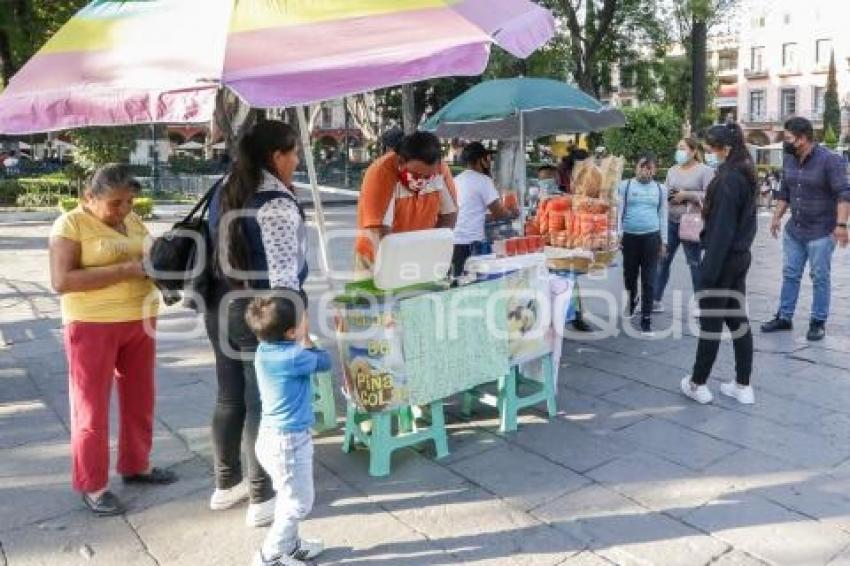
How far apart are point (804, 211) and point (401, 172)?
3604 mm

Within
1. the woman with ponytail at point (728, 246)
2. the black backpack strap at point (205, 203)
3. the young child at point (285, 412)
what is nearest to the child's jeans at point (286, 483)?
the young child at point (285, 412)

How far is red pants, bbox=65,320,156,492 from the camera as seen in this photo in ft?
10.5

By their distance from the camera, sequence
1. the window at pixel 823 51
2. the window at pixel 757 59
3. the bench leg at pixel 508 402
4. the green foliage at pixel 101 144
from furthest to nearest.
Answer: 1. the window at pixel 757 59
2. the window at pixel 823 51
3. the green foliage at pixel 101 144
4. the bench leg at pixel 508 402

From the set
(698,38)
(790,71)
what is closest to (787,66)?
(790,71)

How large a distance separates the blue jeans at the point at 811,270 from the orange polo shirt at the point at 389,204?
11.1 ft

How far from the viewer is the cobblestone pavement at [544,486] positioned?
9.86ft

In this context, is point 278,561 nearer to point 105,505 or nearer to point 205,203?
point 105,505

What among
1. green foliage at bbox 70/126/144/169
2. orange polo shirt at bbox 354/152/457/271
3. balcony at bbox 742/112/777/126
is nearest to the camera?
orange polo shirt at bbox 354/152/457/271

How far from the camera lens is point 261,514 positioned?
3168 millimetres

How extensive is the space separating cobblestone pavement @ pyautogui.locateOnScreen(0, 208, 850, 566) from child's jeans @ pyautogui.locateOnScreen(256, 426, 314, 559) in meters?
0.26

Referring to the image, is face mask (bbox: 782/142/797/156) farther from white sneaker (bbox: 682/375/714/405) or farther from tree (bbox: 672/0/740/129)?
tree (bbox: 672/0/740/129)

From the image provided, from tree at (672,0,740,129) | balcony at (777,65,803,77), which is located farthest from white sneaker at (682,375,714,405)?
balcony at (777,65,803,77)

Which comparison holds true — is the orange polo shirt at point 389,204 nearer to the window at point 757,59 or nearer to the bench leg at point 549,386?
the bench leg at point 549,386

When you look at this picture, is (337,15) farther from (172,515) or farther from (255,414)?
(172,515)
